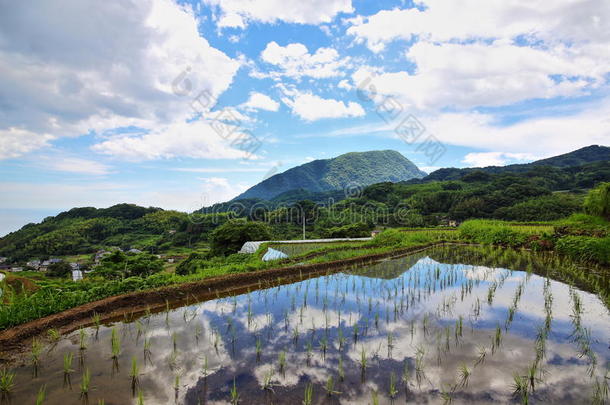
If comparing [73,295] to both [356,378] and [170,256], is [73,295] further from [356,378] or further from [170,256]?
[170,256]

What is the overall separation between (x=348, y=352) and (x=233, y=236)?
22.8 metres

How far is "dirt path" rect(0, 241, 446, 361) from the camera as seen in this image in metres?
5.21

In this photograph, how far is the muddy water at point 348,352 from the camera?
369 centimetres

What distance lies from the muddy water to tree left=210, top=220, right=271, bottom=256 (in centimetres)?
1904

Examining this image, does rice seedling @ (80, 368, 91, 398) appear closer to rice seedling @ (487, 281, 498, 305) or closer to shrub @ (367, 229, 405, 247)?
rice seedling @ (487, 281, 498, 305)

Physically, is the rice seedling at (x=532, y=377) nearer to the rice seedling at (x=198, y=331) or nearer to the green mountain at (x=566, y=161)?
the rice seedling at (x=198, y=331)

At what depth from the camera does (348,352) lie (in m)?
4.65

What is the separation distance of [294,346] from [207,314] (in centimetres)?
244

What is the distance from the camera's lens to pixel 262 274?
9891mm

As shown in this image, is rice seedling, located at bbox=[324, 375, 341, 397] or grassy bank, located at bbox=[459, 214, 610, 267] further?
grassy bank, located at bbox=[459, 214, 610, 267]

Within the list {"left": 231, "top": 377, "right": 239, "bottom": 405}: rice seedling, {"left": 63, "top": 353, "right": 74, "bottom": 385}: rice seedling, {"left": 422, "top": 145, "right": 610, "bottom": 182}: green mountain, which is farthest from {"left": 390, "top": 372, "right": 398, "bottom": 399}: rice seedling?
{"left": 422, "top": 145, "right": 610, "bottom": 182}: green mountain

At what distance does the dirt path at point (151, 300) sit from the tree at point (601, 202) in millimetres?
12488

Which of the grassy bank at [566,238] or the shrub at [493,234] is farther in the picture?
the shrub at [493,234]

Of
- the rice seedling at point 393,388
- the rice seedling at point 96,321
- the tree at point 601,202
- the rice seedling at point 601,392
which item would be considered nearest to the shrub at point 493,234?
the tree at point 601,202
